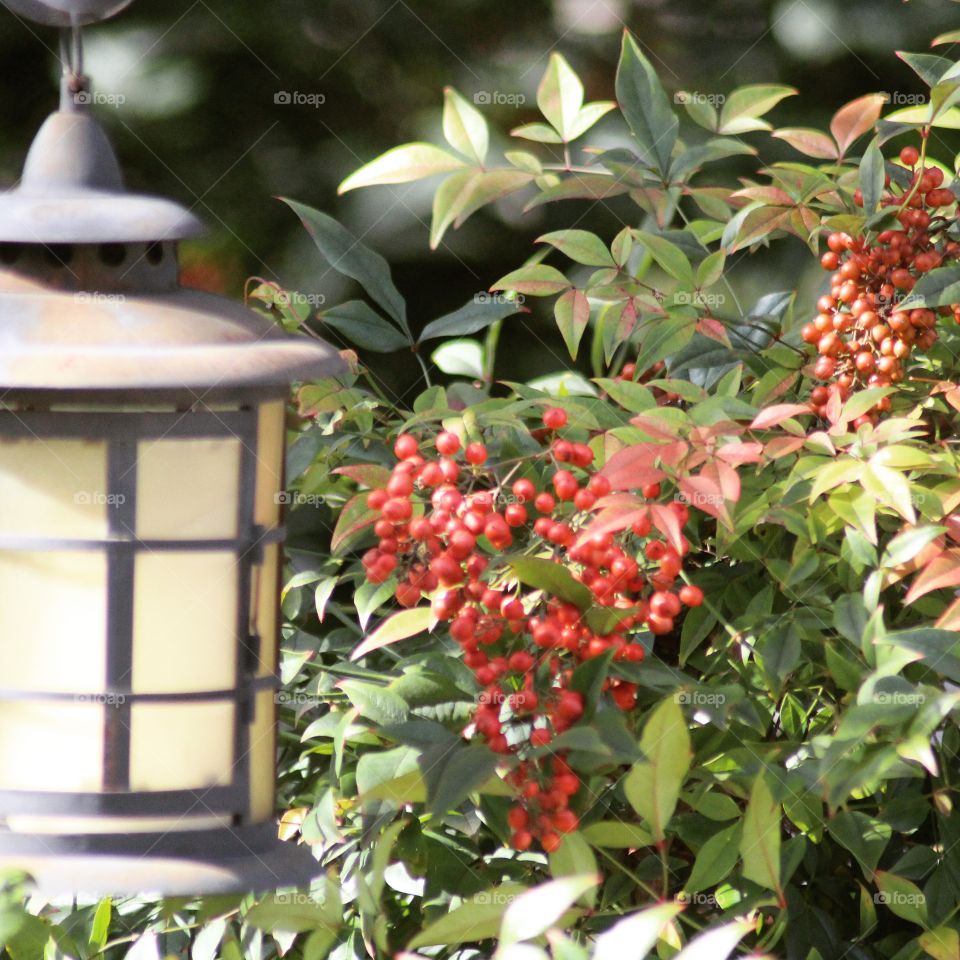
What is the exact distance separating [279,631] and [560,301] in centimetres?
40

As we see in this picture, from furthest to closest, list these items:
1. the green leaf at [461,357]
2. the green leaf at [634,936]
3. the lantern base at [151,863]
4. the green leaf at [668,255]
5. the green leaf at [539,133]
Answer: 1. the green leaf at [461,357]
2. the green leaf at [539,133]
3. the green leaf at [668,255]
4. the lantern base at [151,863]
5. the green leaf at [634,936]

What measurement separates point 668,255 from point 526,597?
33cm

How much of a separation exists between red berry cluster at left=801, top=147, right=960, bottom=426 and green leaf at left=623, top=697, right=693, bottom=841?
34 cm

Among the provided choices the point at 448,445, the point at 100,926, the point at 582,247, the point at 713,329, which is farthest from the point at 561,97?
the point at 100,926

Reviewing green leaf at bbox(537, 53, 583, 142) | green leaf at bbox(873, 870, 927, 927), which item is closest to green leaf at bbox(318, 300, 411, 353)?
green leaf at bbox(537, 53, 583, 142)

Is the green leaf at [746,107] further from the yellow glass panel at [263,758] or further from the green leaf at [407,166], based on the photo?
the yellow glass panel at [263,758]

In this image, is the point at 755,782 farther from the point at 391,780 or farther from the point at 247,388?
the point at 247,388

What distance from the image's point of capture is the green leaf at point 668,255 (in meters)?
1.20

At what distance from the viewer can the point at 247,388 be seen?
104 centimetres

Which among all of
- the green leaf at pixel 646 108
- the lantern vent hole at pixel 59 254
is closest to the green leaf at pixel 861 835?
the green leaf at pixel 646 108

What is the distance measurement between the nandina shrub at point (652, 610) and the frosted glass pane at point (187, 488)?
0.13 metres

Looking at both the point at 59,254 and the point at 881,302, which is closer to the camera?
the point at 59,254

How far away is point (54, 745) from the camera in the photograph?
1.03 meters

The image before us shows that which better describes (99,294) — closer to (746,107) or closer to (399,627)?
(399,627)
